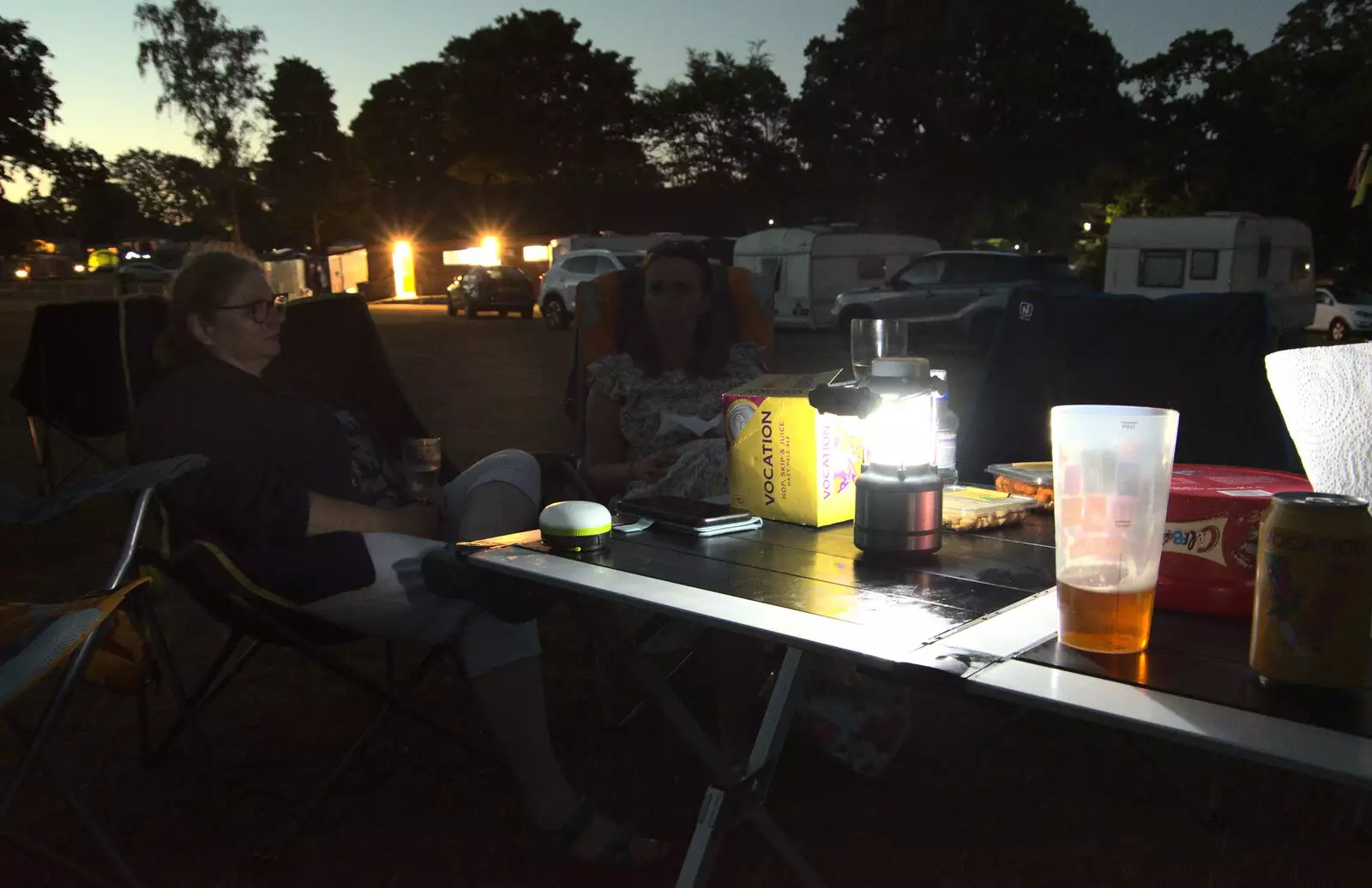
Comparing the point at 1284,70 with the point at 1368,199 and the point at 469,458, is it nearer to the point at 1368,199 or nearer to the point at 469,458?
the point at 1368,199

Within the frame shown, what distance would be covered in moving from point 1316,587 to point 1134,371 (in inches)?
93.3

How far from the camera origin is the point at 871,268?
20125 mm

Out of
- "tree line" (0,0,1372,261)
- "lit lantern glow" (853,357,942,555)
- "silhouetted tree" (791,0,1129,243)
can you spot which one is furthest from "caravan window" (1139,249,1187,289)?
"lit lantern glow" (853,357,942,555)

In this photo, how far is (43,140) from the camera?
51.8ft

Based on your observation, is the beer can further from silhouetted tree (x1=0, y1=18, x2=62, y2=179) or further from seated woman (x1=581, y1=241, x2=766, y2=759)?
silhouetted tree (x1=0, y1=18, x2=62, y2=179)

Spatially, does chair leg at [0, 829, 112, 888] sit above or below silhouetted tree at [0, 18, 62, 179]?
below

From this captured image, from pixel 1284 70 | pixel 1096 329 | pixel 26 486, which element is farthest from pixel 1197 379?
pixel 1284 70

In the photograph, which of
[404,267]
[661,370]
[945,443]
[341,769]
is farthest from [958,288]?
[404,267]

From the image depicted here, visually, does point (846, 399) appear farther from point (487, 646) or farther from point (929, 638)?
point (487, 646)

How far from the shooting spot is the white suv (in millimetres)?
19938

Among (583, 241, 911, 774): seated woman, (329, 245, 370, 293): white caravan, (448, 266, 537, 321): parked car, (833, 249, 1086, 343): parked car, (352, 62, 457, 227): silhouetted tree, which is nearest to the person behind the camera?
(583, 241, 911, 774): seated woman

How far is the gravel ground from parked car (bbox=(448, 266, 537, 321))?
2057 cm

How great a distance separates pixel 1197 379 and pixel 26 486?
5864 millimetres

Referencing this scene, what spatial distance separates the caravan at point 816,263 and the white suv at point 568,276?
7.59ft
